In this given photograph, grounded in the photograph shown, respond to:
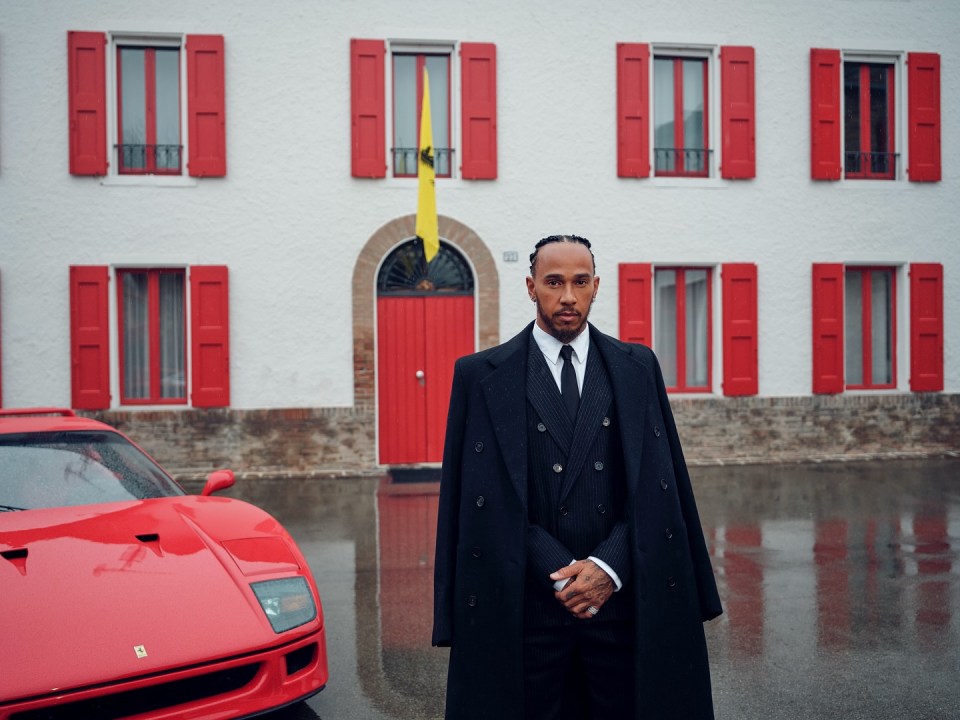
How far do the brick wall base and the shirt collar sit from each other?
8.29 m

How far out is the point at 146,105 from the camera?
10.5 m

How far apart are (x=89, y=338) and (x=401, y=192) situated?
4.45 metres

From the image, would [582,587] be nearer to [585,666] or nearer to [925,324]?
[585,666]

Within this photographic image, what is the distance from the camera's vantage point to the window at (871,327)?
1125 centimetres

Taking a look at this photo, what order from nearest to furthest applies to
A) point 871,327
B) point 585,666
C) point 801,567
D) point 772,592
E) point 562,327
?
point 585,666 < point 562,327 < point 772,592 < point 801,567 < point 871,327

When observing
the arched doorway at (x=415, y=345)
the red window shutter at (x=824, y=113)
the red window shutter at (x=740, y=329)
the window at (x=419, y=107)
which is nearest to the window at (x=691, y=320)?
the red window shutter at (x=740, y=329)

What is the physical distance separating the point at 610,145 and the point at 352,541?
6.76m

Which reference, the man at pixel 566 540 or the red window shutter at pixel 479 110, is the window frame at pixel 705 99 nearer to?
the red window shutter at pixel 479 110

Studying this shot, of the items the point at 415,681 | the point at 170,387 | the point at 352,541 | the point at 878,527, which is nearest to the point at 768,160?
the point at 878,527

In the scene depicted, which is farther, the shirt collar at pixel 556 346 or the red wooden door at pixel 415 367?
the red wooden door at pixel 415 367

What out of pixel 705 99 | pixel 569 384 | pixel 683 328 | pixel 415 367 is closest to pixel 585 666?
pixel 569 384

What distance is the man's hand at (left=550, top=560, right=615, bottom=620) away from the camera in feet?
6.93

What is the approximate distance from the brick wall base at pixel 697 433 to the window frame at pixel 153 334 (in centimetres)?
29

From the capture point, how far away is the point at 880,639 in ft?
14.4
